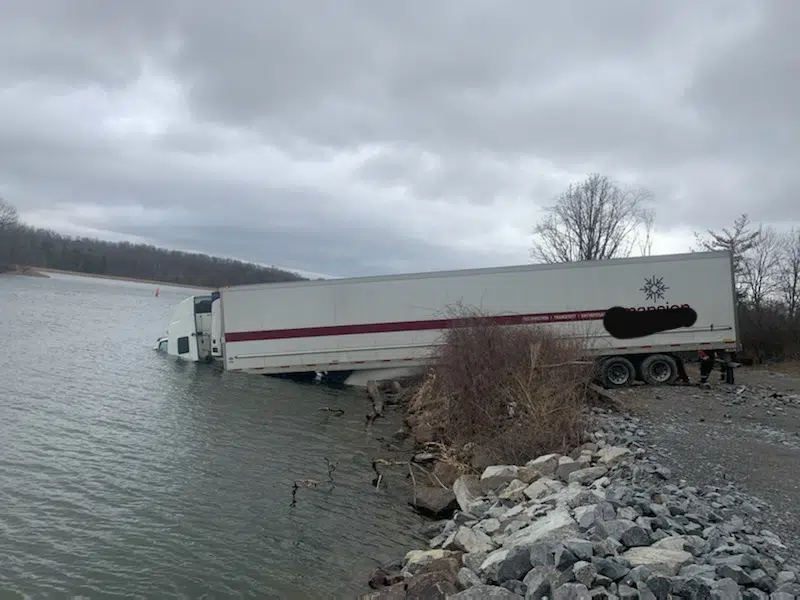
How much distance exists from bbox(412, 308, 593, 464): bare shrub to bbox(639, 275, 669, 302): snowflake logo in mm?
4642

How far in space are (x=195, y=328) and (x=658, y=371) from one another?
15678 millimetres

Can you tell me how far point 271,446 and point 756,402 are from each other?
459 inches

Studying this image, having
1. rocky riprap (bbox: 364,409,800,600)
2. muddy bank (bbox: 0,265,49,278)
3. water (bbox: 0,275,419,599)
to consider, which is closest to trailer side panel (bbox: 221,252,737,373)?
water (bbox: 0,275,419,599)

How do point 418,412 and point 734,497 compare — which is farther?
point 418,412

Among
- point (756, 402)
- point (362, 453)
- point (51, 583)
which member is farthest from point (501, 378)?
point (51, 583)

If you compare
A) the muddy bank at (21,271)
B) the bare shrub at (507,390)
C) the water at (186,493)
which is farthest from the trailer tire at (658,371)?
→ the muddy bank at (21,271)

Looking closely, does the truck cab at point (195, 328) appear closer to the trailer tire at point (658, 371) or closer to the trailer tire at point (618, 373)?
the trailer tire at point (618, 373)

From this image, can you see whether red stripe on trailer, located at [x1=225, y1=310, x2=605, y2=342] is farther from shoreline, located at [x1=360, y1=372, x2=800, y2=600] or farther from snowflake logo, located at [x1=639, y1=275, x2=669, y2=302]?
shoreline, located at [x1=360, y1=372, x2=800, y2=600]

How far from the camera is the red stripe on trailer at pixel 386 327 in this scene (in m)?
17.0

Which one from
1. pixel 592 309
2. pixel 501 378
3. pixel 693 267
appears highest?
pixel 693 267

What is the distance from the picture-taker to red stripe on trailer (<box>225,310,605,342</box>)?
17000 millimetres

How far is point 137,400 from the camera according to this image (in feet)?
51.0

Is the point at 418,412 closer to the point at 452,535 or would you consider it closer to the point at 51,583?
the point at 452,535

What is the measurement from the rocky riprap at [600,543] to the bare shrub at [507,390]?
56.4 inches
